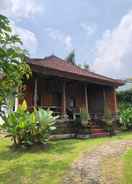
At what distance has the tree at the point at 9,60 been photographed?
559cm

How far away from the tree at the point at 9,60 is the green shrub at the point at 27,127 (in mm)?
3019

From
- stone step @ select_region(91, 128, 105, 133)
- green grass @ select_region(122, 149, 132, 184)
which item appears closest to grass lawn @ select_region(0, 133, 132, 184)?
green grass @ select_region(122, 149, 132, 184)

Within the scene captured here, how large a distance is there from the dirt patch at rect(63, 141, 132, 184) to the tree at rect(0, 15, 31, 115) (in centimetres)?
269

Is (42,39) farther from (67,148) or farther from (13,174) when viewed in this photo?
(13,174)

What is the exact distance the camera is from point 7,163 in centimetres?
732

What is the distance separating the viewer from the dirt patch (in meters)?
5.82

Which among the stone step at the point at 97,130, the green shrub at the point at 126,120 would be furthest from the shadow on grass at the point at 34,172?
the green shrub at the point at 126,120

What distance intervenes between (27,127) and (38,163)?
208cm

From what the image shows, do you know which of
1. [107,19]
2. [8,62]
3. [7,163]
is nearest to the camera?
[8,62]

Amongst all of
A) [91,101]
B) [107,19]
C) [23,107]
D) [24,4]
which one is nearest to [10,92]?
[23,107]

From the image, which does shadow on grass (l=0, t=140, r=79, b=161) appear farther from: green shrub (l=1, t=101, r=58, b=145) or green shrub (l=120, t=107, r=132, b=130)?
green shrub (l=120, t=107, r=132, b=130)

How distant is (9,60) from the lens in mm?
5770

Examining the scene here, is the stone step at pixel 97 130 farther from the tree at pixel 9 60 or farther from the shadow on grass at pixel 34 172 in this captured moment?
the tree at pixel 9 60

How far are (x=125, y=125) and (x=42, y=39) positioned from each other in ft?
24.2
